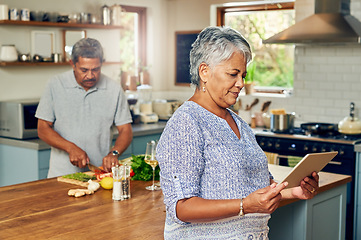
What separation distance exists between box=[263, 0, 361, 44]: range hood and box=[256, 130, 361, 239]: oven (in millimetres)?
941

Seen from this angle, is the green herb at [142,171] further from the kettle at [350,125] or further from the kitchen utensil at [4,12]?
the kettle at [350,125]

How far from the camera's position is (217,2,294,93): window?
6142 mm

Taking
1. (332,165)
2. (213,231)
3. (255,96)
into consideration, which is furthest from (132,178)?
(255,96)

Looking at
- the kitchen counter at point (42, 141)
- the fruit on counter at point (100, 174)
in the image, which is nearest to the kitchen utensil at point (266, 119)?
the kitchen counter at point (42, 141)

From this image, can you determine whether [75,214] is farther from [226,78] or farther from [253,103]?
[253,103]

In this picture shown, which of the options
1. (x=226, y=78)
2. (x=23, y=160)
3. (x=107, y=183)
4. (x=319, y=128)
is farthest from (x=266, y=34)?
(x=226, y=78)

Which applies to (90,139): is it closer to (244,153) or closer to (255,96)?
(244,153)

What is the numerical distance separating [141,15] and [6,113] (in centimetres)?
239

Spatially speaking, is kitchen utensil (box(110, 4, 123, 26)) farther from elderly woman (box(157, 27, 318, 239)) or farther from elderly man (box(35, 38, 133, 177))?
elderly woman (box(157, 27, 318, 239))

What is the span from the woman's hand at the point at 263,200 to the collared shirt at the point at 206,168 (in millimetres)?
126

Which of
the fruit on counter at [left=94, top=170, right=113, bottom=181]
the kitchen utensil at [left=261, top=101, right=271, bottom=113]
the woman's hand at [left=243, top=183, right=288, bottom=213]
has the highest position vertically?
the woman's hand at [left=243, top=183, right=288, bottom=213]

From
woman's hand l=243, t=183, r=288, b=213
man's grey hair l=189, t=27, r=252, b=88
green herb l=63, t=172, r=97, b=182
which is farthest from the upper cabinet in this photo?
woman's hand l=243, t=183, r=288, b=213

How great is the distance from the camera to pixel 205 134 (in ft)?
6.24

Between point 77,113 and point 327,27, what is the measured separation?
274 centimetres
